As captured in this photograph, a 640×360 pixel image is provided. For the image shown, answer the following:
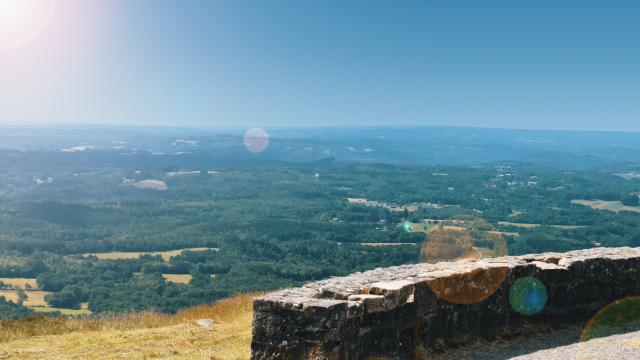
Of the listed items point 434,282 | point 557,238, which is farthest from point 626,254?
point 557,238

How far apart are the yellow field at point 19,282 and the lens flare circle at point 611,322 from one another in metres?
97.1

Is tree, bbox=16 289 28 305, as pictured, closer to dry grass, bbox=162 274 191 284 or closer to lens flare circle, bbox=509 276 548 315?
dry grass, bbox=162 274 191 284

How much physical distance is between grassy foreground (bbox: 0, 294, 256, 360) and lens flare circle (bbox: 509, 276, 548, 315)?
4.89 meters

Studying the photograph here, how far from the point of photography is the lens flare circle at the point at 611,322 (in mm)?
9836

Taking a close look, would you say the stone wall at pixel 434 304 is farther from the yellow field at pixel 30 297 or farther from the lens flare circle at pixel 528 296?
the yellow field at pixel 30 297

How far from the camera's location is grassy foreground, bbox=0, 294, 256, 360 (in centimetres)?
1122

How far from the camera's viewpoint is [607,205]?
18025cm

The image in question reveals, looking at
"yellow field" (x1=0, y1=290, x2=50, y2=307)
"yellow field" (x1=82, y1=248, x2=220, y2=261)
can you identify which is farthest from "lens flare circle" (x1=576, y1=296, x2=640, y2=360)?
"yellow field" (x1=82, y1=248, x2=220, y2=261)

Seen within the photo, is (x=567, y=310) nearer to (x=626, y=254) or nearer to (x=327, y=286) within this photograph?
(x=626, y=254)

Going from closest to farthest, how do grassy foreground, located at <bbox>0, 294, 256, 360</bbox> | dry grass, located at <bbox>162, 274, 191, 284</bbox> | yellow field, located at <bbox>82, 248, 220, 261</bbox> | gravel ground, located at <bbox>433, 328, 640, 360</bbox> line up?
gravel ground, located at <bbox>433, 328, 640, 360</bbox>
grassy foreground, located at <bbox>0, 294, 256, 360</bbox>
dry grass, located at <bbox>162, 274, 191, 284</bbox>
yellow field, located at <bbox>82, 248, 220, 261</bbox>

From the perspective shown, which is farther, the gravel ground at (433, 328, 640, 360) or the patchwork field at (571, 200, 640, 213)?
the patchwork field at (571, 200, 640, 213)

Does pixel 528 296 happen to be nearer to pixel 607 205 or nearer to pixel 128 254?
pixel 128 254

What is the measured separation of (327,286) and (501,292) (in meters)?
3.19

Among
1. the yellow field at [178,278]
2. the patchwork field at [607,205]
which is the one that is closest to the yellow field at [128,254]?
the yellow field at [178,278]
